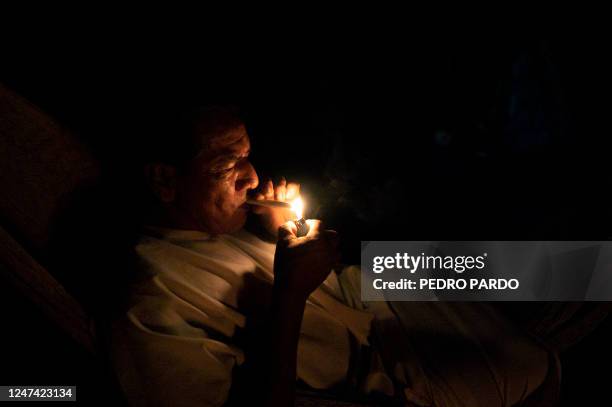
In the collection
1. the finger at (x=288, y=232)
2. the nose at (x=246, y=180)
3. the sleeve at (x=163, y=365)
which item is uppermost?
the nose at (x=246, y=180)

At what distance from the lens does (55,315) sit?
6.24 feet

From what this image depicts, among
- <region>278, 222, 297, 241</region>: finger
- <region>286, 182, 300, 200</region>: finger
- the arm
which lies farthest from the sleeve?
<region>286, 182, 300, 200</region>: finger

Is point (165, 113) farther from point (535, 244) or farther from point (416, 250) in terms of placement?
point (535, 244)

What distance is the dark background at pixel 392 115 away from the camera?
297 centimetres

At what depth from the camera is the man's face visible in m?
2.35

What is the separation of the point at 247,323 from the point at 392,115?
14.4ft

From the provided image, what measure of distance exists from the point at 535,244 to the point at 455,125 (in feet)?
17.3

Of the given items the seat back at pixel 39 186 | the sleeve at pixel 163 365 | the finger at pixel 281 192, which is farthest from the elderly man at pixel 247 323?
the finger at pixel 281 192

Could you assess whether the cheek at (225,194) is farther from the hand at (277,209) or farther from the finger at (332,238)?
the finger at (332,238)

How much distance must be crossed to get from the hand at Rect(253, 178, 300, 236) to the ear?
618mm

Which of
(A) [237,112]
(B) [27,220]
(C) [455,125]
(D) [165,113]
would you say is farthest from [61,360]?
(C) [455,125]

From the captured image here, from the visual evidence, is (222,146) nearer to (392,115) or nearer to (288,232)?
(288,232)

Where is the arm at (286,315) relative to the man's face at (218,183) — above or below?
below

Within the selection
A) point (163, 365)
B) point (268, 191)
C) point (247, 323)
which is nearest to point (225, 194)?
point (268, 191)
